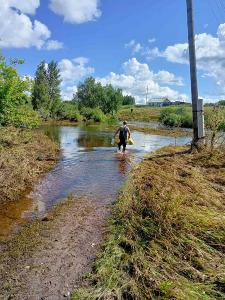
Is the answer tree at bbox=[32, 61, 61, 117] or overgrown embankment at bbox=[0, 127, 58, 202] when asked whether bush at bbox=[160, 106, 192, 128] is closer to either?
tree at bbox=[32, 61, 61, 117]

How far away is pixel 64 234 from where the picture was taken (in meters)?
9.02

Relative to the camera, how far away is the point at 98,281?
6.59 meters

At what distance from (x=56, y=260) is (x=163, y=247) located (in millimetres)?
2099

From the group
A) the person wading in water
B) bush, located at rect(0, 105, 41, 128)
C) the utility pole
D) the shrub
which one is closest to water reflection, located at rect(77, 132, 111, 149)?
the person wading in water

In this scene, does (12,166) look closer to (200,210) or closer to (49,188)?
(49,188)

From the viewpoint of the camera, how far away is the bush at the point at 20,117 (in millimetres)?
19125

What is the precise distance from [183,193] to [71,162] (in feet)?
32.1

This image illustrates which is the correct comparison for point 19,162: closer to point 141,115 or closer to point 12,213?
point 12,213

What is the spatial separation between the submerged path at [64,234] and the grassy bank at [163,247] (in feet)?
1.36

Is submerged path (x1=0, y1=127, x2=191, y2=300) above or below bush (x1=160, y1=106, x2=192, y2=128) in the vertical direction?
below

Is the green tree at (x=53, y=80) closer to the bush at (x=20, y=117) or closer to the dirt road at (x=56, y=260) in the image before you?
the bush at (x=20, y=117)

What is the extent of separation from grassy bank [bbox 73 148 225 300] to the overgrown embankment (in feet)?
11.8

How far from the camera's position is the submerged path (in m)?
6.68

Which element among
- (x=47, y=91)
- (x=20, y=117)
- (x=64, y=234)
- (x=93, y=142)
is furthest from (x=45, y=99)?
(x=64, y=234)
